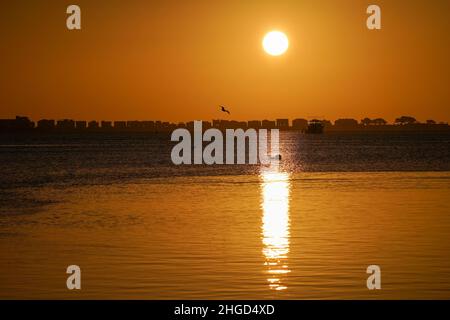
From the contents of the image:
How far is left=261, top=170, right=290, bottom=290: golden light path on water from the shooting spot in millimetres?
21797

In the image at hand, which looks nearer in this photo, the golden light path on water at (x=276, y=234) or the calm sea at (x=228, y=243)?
the calm sea at (x=228, y=243)

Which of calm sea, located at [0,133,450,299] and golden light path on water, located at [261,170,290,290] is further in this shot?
golden light path on water, located at [261,170,290,290]

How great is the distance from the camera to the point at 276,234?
1161 inches

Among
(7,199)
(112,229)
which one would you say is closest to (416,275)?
(112,229)

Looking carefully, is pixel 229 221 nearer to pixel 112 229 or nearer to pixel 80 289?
pixel 112 229

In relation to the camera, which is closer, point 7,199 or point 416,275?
point 416,275

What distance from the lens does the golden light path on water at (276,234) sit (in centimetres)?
2180

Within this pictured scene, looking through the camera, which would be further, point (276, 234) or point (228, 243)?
point (276, 234)

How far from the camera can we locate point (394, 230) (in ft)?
98.5

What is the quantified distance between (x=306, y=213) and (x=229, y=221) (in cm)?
419

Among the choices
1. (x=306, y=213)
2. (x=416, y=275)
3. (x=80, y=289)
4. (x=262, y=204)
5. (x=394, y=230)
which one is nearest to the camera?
(x=80, y=289)
